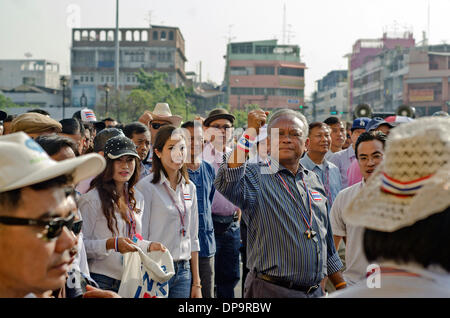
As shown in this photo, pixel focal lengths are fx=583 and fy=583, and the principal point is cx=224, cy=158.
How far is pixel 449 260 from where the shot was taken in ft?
6.15

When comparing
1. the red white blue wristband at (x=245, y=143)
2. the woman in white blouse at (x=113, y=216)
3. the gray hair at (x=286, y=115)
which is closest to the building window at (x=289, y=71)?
the gray hair at (x=286, y=115)

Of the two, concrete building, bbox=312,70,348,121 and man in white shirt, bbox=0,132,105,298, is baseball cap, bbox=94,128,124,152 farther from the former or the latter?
concrete building, bbox=312,70,348,121

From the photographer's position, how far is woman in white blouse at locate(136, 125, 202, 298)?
5348 millimetres

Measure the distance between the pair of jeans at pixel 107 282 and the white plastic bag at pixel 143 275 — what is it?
0.50 ft

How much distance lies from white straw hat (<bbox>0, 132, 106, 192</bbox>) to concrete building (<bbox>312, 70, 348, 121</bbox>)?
379 feet

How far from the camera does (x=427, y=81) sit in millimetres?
81750

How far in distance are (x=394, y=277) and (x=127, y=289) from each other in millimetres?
2865

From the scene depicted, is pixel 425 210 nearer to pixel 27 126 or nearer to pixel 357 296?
pixel 357 296

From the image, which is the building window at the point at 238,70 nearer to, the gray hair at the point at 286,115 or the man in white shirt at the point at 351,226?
the man in white shirt at the point at 351,226

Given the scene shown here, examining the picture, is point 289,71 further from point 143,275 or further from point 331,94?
point 143,275

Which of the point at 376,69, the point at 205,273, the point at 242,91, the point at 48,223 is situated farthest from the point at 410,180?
the point at 242,91

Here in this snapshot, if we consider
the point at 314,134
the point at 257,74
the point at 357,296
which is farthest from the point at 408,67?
the point at 357,296

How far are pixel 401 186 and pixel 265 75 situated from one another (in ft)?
339

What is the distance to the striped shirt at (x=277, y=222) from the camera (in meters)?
4.29
